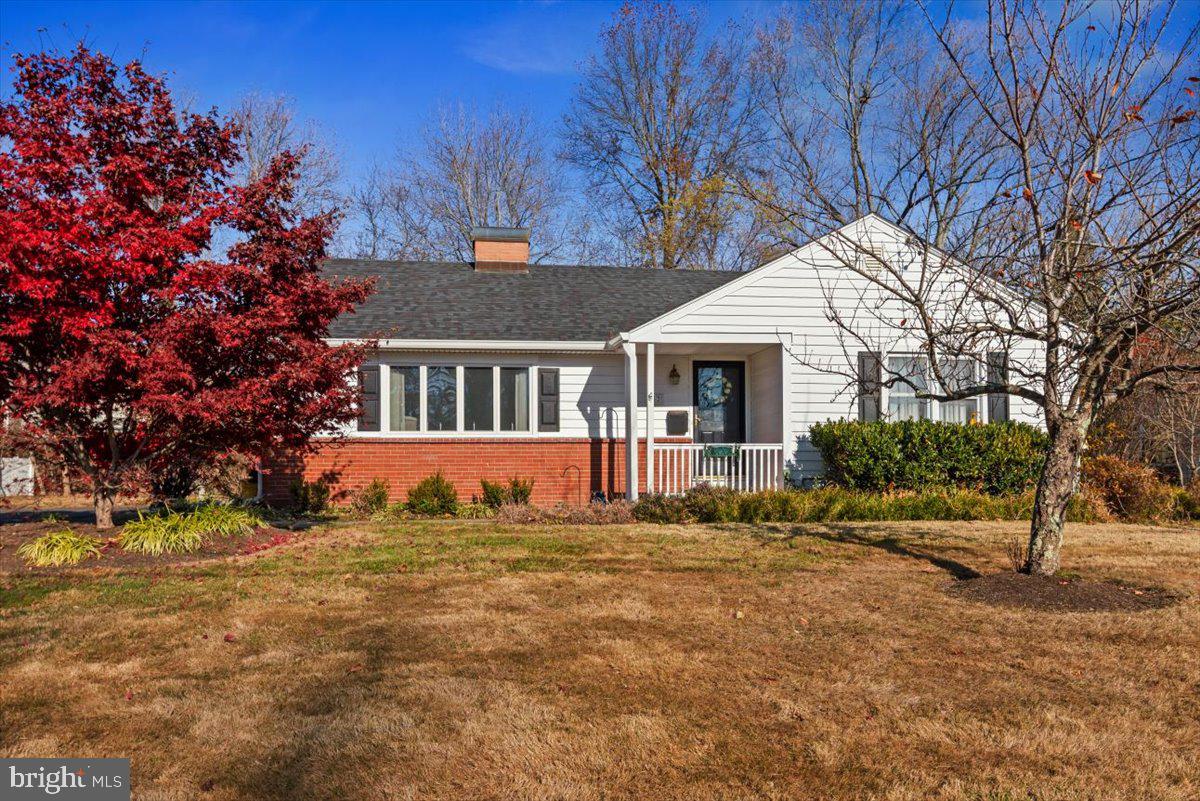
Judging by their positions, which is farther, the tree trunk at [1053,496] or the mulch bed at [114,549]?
the mulch bed at [114,549]

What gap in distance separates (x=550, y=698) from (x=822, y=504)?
817 cm

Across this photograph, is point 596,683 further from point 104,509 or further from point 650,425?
point 650,425

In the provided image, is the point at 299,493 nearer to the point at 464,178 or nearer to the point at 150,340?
the point at 150,340

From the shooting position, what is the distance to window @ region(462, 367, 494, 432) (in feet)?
47.9

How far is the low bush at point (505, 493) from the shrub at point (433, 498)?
0.54m

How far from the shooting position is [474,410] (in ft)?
48.0

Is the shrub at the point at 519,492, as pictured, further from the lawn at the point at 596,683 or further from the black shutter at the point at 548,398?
the lawn at the point at 596,683

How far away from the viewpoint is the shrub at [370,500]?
13672 millimetres

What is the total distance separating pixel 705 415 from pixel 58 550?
10279mm

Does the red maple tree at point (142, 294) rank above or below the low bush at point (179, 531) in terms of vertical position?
above

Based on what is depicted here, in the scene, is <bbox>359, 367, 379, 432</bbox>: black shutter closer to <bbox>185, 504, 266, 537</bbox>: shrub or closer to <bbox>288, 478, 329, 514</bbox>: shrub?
<bbox>288, 478, 329, 514</bbox>: shrub

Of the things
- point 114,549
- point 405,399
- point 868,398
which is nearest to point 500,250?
point 405,399

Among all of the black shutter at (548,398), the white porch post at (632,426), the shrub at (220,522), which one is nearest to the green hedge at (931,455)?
the white porch post at (632,426)

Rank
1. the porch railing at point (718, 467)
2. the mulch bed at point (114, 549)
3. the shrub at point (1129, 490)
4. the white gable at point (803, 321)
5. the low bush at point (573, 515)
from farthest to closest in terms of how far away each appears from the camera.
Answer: the porch railing at point (718, 467) → the white gable at point (803, 321) → the shrub at point (1129, 490) → the low bush at point (573, 515) → the mulch bed at point (114, 549)
